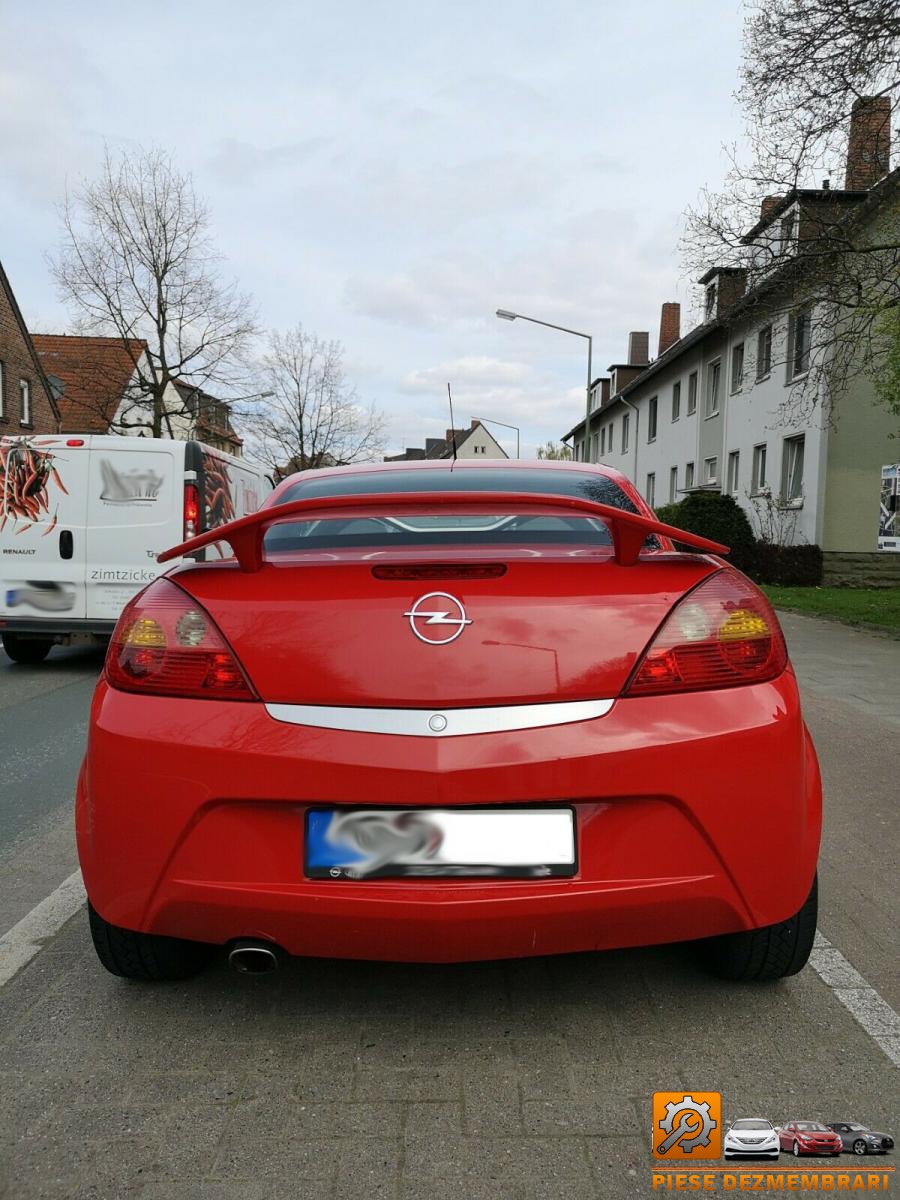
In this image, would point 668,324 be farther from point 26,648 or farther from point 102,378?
point 26,648

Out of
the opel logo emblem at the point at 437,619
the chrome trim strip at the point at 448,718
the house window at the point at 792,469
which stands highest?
the house window at the point at 792,469

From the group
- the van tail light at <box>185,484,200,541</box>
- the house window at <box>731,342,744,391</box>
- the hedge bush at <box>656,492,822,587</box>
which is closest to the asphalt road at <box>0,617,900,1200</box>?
the van tail light at <box>185,484,200,541</box>

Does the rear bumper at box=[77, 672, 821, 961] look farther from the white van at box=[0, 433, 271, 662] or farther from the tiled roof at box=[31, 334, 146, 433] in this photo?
the tiled roof at box=[31, 334, 146, 433]

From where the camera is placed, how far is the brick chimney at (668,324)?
1759 inches

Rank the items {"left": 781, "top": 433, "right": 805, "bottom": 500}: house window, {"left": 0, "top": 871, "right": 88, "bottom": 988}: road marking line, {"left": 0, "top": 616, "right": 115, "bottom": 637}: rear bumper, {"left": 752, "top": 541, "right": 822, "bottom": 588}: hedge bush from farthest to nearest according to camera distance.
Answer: {"left": 781, "top": 433, "right": 805, "bottom": 500}: house window < {"left": 752, "top": 541, "right": 822, "bottom": 588}: hedge bush < {"left": 0, "top": 616, "right": 115, "bottom": 637}: rear bumper < {"left": 0, "top": 871, "right": 88, "bottom": 988}: road marking line

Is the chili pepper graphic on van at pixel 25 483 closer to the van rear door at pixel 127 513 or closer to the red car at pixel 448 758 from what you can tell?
the van rear door at pixel 127 513

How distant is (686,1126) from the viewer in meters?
2.01

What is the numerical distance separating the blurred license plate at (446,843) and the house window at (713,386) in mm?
30151

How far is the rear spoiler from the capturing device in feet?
7.29

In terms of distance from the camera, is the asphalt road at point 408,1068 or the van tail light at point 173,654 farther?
the van tail light at point 173,654

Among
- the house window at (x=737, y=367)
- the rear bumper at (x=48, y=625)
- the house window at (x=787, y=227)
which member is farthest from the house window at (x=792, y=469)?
the rear bumper at (x=48, y=625)

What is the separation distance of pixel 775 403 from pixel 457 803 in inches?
967

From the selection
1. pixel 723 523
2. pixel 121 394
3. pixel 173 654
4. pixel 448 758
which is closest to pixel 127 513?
pixel 173 654

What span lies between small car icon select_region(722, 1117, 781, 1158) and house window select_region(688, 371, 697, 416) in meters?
32.0
